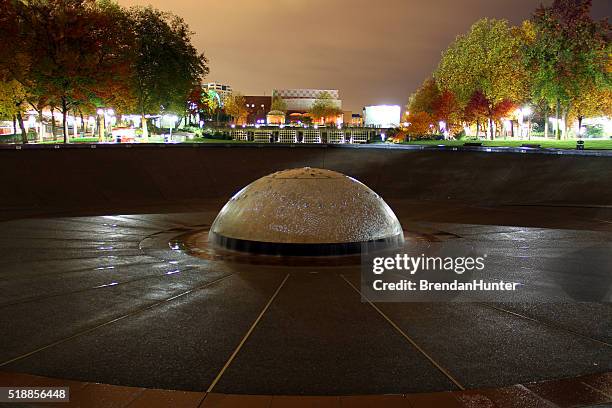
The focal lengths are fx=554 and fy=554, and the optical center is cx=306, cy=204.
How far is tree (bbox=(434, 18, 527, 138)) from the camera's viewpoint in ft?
222

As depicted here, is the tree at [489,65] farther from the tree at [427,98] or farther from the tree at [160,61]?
the tree at [160,61]

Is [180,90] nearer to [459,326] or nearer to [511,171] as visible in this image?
[511,171]

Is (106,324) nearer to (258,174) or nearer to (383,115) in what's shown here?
(258,174)

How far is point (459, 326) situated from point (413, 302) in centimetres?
116

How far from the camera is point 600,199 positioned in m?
20.5

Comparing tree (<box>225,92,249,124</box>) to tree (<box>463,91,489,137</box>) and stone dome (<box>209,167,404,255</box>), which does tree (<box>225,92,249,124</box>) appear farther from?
stone dome (<box>209,167,404,255</box>)

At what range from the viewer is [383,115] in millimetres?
143375

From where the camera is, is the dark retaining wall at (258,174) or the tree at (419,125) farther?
the tree at (419,125)

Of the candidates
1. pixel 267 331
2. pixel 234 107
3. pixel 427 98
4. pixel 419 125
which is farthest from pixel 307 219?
pixel 234 107

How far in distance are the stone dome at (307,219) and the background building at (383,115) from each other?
426 ft

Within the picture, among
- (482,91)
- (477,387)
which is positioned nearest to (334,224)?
(477,387)

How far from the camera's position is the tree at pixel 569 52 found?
5638 cm

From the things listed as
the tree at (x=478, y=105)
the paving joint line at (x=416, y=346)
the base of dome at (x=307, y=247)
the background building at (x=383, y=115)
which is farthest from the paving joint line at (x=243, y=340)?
the background building at (x=383, y=115)

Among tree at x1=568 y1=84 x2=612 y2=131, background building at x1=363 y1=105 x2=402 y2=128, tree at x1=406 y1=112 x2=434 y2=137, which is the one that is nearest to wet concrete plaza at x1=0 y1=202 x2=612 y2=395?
tree at x1=568 y1=84 x2=612 y2=131
